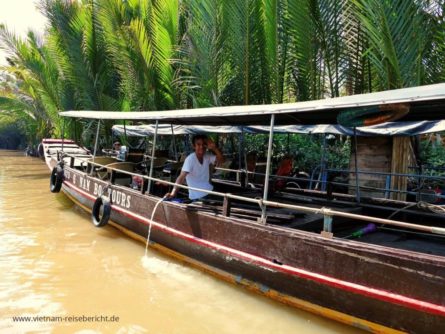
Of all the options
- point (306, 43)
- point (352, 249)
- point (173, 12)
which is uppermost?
point (173, 12)

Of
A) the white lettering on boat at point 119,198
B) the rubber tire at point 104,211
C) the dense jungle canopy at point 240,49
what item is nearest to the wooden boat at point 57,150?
the dense jungle canopy at point 240,49

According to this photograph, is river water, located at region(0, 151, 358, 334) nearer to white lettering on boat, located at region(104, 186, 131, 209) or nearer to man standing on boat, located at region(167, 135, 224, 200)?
white lettering on boat, located at region(104, 186, 131, 209)

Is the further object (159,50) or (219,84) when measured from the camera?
(159,50)

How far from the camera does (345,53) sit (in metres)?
7.86

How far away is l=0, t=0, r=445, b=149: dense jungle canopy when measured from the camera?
6.26 metres

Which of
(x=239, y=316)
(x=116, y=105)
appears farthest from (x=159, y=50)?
(x=239, y=316)

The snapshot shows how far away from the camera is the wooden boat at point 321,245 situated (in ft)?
10.0

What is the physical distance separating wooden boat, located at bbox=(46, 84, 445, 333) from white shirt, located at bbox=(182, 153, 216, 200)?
1.01 ft

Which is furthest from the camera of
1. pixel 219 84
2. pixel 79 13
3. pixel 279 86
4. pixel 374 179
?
pixel 79 13

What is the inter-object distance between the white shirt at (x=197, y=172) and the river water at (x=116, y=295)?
3.52ft

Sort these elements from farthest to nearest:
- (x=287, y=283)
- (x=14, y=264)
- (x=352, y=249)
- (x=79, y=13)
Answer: (x=79, y=13)
(x=14, y=264)
(x=287, y=283)
(x=352, y=249)

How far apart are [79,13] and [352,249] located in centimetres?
1352

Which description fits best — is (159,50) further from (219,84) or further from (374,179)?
(374,179)

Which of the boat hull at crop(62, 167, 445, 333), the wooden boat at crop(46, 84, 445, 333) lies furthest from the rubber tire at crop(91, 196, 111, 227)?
the boat hull at crop(62, 167, 445, 333)
